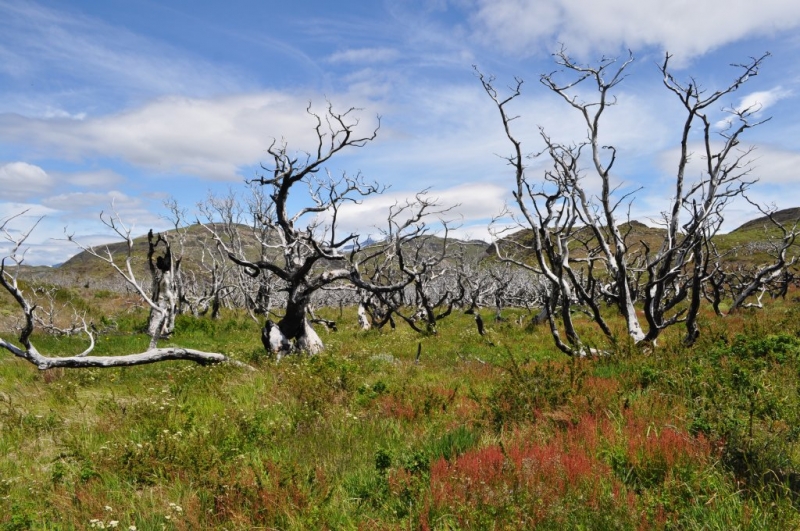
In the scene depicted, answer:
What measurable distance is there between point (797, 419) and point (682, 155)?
5764 mm

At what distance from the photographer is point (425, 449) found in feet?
17.8

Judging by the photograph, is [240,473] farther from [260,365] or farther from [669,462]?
[260,365]

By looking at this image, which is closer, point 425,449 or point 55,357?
point 425,449

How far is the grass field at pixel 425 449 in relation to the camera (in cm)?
398

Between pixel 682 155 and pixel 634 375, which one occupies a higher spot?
pixel 682 155

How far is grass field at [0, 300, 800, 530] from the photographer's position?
398 centimetres

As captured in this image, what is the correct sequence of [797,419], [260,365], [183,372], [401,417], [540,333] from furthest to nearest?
[540,333]
[260,365]
[183,372]
[401,417]
[797,419]

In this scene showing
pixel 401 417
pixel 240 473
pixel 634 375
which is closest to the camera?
pixel 240 473

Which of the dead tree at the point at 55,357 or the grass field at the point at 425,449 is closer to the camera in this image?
the grass field at the point at 425,449

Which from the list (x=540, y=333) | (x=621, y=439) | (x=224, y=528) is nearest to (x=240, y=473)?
(x=224, y=528)

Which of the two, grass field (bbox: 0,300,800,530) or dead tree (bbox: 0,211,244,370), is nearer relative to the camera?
grass field (bbox: 0,300,800,530)

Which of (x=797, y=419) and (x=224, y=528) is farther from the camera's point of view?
(x=797, y=419)

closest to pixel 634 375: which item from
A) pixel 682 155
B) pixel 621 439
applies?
pixel 621 439

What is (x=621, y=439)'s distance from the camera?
5.00 metres
